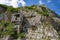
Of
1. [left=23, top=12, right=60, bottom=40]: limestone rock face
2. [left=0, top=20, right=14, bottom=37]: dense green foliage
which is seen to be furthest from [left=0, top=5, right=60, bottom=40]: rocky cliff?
[left=0, top=20, right=14, bottom=37]: dense green foliage

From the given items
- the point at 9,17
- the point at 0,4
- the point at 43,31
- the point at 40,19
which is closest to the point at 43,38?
the point at 43,31

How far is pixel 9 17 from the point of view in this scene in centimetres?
5278

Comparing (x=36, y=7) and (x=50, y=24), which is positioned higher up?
(x=36, y=7)

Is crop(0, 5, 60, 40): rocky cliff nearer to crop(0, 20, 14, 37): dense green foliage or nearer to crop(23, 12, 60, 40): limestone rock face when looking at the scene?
crop(23, 12, 60, 40): limestone rock face

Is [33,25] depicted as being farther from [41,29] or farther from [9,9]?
[9,9]

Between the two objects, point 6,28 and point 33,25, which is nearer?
point 6,28

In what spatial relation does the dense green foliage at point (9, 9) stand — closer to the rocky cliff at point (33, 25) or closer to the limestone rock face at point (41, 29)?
the rocky cliff at point (33, 25)

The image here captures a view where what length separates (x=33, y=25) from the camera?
166 ft

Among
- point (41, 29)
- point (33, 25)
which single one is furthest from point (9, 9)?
point (41, 29)

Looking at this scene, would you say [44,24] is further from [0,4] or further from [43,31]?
[0,4]

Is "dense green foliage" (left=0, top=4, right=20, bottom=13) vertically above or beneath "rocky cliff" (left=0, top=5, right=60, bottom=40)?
above

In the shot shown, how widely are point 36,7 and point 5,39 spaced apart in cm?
Result: 1488

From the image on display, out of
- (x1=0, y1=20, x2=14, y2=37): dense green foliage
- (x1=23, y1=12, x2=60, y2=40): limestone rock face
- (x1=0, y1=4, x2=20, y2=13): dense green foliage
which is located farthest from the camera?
(x1=0, y1=4, x2=20, y2=13): dense green foliage

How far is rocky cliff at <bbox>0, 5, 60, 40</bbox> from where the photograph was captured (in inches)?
1866
